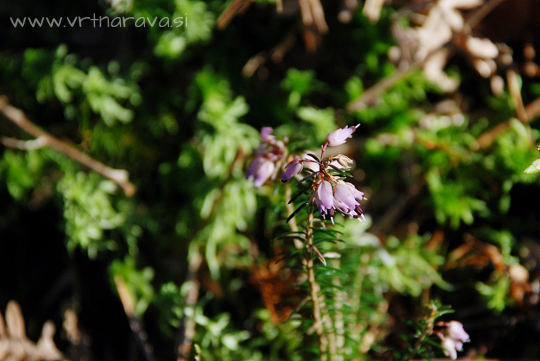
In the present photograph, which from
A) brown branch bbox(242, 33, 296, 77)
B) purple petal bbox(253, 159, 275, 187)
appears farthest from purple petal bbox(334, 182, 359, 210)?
brown branch bbox(242, 33, 296, 77)

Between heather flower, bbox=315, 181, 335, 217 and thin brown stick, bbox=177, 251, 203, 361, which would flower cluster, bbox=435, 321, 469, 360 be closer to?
heather flower, bbox=315, 181, 335, 217

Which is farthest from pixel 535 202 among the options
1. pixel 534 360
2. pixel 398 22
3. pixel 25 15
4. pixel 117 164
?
pixel 25 15

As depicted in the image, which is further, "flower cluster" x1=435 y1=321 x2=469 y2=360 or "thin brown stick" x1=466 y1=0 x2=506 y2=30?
"thin brown stick" x1=466 y1=0 x2=506 y2=30

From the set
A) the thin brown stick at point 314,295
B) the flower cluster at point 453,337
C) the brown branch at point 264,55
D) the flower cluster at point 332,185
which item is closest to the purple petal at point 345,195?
the flower cluster at point 332,185

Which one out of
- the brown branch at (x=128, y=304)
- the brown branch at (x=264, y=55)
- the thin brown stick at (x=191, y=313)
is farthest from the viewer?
the brown branch at (x=264, y=55)

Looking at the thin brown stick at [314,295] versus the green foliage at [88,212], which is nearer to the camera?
the thin brown stick at [314,295]

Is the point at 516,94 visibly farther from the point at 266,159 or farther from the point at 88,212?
the point at 88,212

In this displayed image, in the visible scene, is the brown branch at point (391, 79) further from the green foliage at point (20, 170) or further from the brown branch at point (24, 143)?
the green foliage at point (20, 170)

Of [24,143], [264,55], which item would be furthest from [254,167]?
[24,143]
